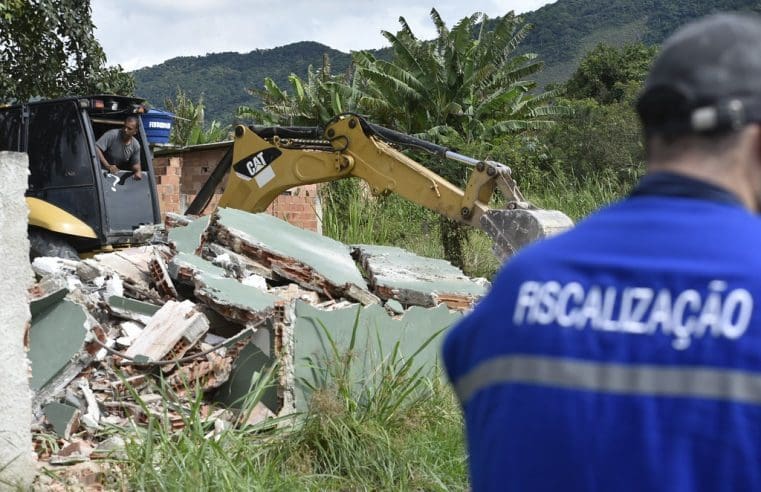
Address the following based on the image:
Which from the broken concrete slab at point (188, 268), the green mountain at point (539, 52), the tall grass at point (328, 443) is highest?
the green mountain at point (539, 52)

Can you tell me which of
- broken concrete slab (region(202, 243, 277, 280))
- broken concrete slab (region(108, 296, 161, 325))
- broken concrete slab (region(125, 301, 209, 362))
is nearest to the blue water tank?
broken concrete slab (region(202, 243, 277, 280))

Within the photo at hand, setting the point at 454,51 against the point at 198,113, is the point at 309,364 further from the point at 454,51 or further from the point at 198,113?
the point at 198,113

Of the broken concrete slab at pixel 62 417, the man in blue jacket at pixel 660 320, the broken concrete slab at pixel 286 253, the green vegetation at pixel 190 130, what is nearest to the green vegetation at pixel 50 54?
the broken concrete slab at pixel 286 253

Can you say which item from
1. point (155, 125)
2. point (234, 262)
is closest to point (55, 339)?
point (234, 262)

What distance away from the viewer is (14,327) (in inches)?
196

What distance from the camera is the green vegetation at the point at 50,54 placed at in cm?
1527

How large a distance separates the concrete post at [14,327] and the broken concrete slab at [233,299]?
2092mm

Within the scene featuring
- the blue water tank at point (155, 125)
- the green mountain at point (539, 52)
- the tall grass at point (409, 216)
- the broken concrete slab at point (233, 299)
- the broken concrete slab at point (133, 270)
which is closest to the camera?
the broken concrete slab at point (233, 299)

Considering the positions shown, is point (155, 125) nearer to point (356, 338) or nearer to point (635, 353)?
point (356, 338)

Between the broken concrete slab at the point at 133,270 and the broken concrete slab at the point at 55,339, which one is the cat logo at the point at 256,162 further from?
the broken concrete slab at the point at 55,339

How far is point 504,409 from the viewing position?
5.08 ft

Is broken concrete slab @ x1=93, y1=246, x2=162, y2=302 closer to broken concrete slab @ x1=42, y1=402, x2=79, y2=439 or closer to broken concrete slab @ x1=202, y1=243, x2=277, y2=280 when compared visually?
broken concrete slab @ x1=202, y1=243, x2=277, y2=280

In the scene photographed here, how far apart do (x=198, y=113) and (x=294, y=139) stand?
83.9 ft

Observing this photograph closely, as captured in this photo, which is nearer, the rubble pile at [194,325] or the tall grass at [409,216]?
the rubble pile at [194,325]
